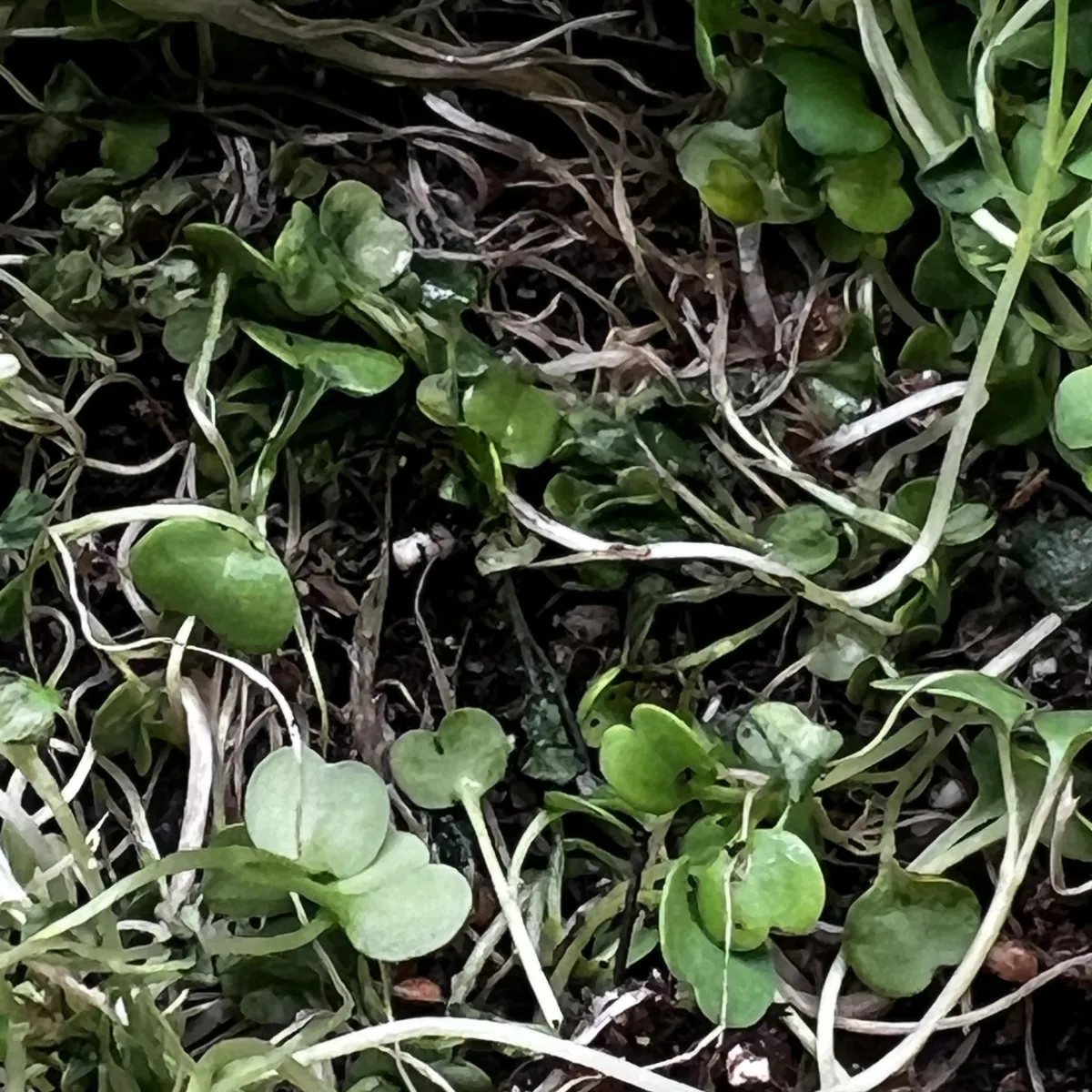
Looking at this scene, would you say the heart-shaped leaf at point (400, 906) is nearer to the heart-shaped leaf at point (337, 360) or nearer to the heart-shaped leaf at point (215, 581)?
the heart-shaped leaf at point (215, 581)

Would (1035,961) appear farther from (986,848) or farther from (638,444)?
(638,444)

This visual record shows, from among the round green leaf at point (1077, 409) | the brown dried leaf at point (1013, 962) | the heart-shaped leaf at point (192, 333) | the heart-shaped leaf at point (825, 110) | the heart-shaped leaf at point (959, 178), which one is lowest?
the brown dried leaf at point (1013, 962)

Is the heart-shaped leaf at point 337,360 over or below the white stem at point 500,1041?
over

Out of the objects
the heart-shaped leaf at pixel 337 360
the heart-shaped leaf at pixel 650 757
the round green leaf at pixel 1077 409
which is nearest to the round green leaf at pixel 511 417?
the heart-shaped leaf at pixel 337 360

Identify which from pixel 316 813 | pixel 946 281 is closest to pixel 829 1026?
pixel 316 813

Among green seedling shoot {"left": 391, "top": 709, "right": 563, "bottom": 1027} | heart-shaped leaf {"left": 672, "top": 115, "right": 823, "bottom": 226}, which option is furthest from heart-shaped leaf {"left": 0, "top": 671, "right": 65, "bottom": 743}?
heart-shaped leaf {"left": 672, "top": 115, "right": 823, "bottom": 226}

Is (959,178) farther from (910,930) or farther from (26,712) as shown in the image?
(26,712)
